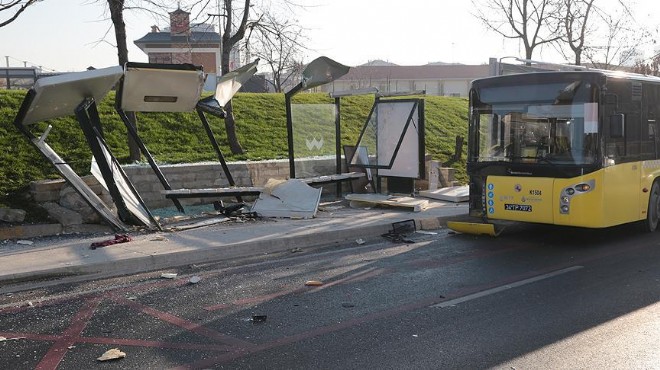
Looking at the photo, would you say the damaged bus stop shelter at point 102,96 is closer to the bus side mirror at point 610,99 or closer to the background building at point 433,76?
the bus side mirror at point 610,99

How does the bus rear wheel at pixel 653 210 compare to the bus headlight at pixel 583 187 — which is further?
the bus rear wheel at pixel 653 210

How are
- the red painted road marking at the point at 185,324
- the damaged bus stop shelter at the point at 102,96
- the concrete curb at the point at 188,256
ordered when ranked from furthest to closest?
the damaged bus stop shelter at the point at 102,96
the concrete curb at the point at 188,256
the red painted road marking at the point at 185,324

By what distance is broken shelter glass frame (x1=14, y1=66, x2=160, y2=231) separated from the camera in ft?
34.1

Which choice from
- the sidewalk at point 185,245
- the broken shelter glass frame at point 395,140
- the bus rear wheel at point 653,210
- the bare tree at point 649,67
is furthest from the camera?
the bare tree at point 649,67

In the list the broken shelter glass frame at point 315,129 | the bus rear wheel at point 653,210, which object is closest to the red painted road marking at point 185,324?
the broken shelter glass frame at point 315,129

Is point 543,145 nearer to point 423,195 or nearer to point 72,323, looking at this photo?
point 423,195

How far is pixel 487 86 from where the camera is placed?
10977 mm

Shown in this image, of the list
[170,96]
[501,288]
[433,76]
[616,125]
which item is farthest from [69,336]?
[433,76]

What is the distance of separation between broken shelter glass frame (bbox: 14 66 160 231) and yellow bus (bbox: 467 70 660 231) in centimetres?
583

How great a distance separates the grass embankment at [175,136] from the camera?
1318 cm

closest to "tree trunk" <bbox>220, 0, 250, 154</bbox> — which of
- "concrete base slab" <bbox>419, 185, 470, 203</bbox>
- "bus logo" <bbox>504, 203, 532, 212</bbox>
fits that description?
"concrete base slab" <bbox>419, 185, 470, 203</bbox>

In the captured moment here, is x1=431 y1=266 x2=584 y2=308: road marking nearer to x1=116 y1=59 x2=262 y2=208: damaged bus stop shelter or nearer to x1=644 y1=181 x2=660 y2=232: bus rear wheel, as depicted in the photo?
x1=644 y1=181 x2=660 y2=232: bus rear wheel

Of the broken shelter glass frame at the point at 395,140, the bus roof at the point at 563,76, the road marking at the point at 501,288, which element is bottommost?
the road marking at the point at 501,288

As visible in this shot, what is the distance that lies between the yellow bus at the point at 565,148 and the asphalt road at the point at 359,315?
1.04 metres
